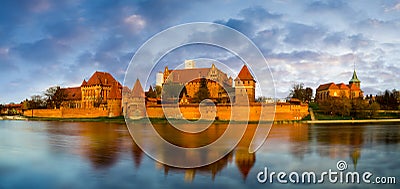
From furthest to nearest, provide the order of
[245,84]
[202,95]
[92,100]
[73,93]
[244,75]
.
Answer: [73,93] → [92,100] → [202,95] → [244,75] → [245,84]

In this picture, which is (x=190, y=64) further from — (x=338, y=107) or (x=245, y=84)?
(x=338, y=107)

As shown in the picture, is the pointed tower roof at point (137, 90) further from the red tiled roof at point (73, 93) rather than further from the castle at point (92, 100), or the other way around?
the red tiled roof at point (73, 93)

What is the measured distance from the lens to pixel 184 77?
45.9 m

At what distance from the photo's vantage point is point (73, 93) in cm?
4994

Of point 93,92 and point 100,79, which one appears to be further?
point 100,79

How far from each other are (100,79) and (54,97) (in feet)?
21.1

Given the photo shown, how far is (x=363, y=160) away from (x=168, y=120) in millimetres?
22058

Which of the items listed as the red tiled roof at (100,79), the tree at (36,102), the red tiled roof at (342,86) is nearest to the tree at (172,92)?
the red tiled roof at (100,79)

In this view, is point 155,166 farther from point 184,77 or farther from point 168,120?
point 184,77

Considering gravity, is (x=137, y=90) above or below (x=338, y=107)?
above

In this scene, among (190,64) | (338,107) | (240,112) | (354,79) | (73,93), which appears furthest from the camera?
(354,79)

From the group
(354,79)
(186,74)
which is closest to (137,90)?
(186,74)

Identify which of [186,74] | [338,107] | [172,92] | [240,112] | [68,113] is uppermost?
[186,74]

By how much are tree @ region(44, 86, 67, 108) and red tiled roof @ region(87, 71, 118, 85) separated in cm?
426
